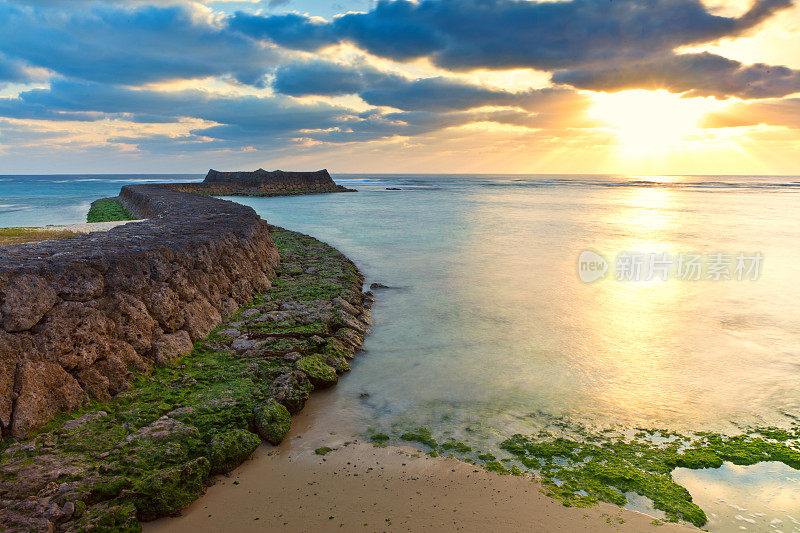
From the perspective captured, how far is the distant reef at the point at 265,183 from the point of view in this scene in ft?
212

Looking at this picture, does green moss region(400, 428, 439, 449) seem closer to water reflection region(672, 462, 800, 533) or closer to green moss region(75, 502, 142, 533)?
water reflection region(672, 462, 800, 533)

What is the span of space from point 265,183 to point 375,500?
70.0 metres

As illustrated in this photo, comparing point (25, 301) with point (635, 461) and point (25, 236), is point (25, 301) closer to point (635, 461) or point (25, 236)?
point (635, 461)

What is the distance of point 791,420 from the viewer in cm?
613

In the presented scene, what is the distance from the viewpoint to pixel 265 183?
229ft

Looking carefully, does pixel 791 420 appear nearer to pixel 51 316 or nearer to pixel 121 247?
pixel 51 316

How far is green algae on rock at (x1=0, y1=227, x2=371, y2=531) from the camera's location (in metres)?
4.09

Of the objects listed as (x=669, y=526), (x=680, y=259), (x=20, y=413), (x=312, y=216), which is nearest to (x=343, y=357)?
(x=20, y=413)

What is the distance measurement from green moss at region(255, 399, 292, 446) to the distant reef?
60265 mm

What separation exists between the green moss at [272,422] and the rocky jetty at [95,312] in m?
1.83

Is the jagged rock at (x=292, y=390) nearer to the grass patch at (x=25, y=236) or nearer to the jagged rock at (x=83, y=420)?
the jagged rock at (x=83, y=420)

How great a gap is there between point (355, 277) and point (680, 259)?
13.8 meters

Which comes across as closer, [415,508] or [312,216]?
[415,508]

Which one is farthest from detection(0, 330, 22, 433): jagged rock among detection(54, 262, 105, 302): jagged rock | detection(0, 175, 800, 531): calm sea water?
detection(0, 175, 800, 531): calm sea water
